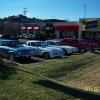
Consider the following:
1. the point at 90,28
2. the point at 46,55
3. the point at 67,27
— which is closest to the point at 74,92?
the point at 46,55

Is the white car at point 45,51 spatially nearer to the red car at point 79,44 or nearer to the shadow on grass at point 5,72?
the red car at point 79,44

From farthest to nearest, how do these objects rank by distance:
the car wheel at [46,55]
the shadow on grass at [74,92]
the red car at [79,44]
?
the red car at [79,44] → the car wheel at [46,55] → the shadow on grass at [74,92]

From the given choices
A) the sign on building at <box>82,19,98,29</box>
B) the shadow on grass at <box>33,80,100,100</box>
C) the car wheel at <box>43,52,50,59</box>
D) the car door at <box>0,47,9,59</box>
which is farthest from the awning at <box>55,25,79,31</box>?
the shadow on grass at <box>33,80,100,100</box>

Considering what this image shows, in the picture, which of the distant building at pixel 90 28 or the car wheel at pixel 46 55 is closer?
the car wheel at pixel 46 55

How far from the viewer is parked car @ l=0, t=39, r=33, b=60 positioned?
24.1m

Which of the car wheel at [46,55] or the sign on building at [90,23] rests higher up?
the sign on building at [90,23]

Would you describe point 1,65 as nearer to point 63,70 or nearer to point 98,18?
point 63,70

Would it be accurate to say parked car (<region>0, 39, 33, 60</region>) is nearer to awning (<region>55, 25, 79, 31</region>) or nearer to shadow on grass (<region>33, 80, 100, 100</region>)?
shadow on grass (<region>33, 80, 100, 100</region>)

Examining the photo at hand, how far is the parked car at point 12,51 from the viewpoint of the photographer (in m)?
24.1

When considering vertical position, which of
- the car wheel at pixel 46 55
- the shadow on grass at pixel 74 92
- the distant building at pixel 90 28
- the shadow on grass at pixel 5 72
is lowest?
the car wheel at pixel 46 55

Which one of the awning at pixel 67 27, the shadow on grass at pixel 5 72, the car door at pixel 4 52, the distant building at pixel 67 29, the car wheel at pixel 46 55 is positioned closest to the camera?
the shadow on grass at pixel 5 72

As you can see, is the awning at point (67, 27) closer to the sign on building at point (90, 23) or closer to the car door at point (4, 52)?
the sign on building at point (90, 23)

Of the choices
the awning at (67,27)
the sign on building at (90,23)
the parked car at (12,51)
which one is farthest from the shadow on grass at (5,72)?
the awning at (67,27)

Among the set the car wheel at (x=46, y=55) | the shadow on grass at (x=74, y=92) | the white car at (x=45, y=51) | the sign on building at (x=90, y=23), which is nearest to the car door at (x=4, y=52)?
the white car at (x=45, y=51)
